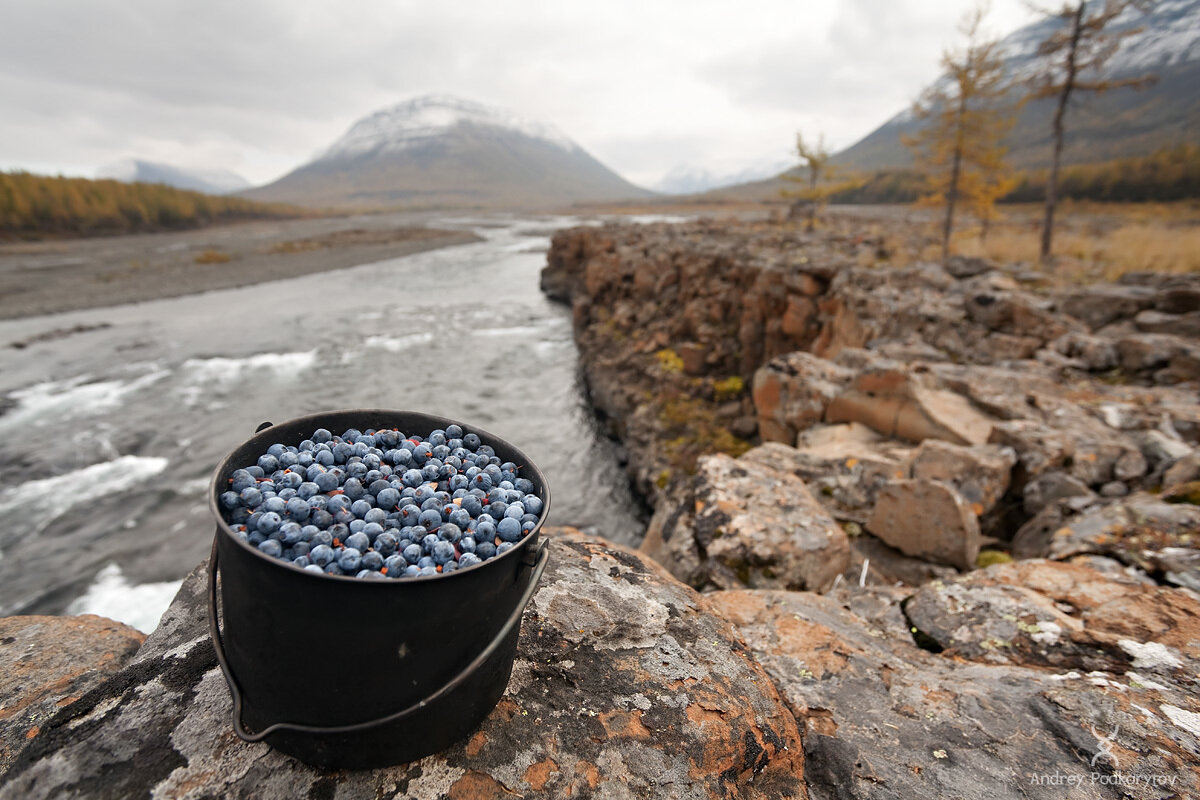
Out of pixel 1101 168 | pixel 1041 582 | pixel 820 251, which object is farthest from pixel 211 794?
pixel 1101 168

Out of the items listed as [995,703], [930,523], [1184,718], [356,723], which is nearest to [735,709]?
[995,703]

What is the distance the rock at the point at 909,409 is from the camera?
5.74m

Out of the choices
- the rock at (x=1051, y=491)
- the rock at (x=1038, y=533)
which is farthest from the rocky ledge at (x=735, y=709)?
the rock at (x=1051, y=491)

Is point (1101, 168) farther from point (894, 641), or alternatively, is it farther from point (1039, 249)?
point (894, 641)

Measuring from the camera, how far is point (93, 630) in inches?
105

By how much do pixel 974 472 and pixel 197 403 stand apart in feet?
54.4

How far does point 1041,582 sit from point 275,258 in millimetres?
43946

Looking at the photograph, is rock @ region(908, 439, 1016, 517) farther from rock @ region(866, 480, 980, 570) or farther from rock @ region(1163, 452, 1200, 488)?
rock @ region(1163, 452, 1200, 488)

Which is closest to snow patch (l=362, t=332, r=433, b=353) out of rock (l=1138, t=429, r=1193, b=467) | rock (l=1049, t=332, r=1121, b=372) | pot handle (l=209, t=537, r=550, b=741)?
rock (l=1049, t=332, r=1121, b=372)

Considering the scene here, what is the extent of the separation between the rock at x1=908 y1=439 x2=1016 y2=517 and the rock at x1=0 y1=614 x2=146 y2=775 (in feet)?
18.4

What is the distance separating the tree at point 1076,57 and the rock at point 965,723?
1713cm

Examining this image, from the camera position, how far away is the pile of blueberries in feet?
5.48

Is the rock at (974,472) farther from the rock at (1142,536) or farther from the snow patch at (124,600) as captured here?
the snow patch at (124,600)

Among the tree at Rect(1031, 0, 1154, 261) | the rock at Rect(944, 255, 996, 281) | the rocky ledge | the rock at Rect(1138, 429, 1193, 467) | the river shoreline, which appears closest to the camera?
the rocky ledge
